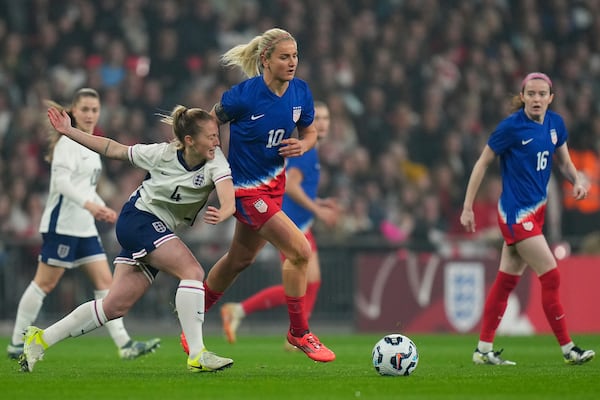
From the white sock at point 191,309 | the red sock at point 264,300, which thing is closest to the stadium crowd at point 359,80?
the red sock at point 264,300

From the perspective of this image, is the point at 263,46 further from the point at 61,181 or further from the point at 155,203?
the point at 61,181

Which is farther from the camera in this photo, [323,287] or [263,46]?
[323,287]

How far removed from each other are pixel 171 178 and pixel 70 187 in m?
2.57

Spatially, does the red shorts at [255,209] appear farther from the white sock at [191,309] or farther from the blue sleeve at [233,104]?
the white sock at [191,309]

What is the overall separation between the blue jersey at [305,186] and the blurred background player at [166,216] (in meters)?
3.67

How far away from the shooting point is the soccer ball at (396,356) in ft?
29.0

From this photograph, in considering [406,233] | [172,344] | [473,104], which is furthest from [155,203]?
[473,104]

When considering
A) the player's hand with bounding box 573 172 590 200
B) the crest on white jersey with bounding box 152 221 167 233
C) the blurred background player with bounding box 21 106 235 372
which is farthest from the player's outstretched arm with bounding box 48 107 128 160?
the player's hand with bounding box 573 172 590 200

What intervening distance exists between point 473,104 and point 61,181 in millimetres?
11835

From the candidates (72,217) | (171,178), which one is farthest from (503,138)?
(72,217)

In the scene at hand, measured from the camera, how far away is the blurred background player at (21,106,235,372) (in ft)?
28.6

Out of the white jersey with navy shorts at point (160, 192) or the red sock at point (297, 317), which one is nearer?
the white jersey with navy shorts at point (160, 192)

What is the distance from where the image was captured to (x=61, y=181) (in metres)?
11.1

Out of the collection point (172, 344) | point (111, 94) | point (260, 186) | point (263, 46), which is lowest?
point (172, 344)
